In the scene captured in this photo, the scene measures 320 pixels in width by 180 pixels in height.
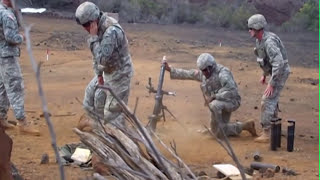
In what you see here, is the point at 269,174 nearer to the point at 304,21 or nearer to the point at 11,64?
the point at 11,64

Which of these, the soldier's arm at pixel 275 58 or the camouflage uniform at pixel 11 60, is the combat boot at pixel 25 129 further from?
the soldier's arm at pixel 275 58

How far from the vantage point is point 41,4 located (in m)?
27.0

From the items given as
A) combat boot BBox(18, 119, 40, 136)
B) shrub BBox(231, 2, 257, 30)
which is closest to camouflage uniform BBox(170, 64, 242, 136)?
combat boot BBox(18, 119, 40, 136)

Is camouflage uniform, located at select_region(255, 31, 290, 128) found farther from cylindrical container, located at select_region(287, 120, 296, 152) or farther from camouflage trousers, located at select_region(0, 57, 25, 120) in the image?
camouflage trousers, located at select_region(0, 57, 25, 120)

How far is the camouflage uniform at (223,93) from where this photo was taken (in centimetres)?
966

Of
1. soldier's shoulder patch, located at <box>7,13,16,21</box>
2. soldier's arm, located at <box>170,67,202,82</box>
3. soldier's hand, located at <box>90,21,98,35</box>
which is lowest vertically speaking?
soldier's arm, located at <box>170,67,202,82</box>

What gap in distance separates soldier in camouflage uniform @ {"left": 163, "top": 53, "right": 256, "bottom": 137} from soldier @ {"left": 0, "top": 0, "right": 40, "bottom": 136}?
1983mm

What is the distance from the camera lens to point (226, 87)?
969cm

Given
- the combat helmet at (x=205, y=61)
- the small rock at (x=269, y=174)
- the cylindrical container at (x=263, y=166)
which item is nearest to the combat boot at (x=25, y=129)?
the combat helmet at (x=205, y=61)

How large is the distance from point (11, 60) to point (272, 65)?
346 cm

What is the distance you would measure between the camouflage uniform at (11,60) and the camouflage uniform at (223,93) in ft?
6.90

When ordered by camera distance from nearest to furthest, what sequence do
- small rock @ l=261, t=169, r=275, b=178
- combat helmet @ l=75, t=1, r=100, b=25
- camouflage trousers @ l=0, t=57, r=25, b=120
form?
small rock @ l=261, t=169, r=275, b=178 < combat helmet @ l=75, t=1, r=100, b=25 < camouflage trousers @ l=0, t=57, r=25, b=120

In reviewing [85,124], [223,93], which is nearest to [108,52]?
[85,124]

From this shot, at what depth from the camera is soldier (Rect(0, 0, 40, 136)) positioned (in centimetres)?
922
